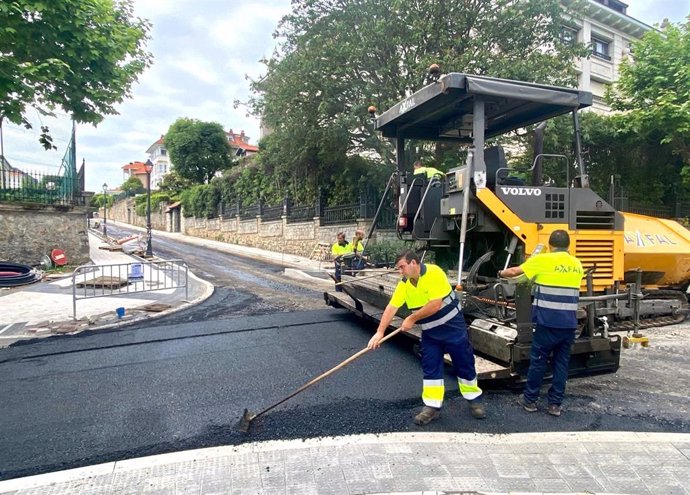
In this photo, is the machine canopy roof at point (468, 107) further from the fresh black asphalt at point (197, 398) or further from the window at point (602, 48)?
the window at point (602, 48)

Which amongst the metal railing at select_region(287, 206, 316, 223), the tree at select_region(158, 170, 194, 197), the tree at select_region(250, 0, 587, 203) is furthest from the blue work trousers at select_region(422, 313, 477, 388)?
the tree at select_region(158, 170, 194, 197)

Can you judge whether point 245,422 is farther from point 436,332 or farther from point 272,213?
point 272,213

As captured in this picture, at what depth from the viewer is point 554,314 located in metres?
3.64

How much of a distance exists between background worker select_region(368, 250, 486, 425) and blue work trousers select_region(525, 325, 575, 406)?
1.59 feet

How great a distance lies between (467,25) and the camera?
1260cm

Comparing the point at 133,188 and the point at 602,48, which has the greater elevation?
the point at 602,48

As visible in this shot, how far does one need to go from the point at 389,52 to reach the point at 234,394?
11446mm

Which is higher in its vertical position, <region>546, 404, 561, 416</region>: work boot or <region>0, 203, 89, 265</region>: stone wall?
<region>0, 203, 89, 265</region>: stone wall

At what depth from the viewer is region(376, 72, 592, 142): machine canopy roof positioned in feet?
14.7

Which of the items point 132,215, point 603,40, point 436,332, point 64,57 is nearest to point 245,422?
point 436,332

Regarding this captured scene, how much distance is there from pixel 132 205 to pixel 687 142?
5372 cm

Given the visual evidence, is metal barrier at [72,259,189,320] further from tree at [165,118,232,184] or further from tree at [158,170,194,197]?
tree at [158,170,194,197]

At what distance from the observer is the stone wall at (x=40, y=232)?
478 inches

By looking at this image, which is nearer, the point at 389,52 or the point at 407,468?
the point at 407,468
